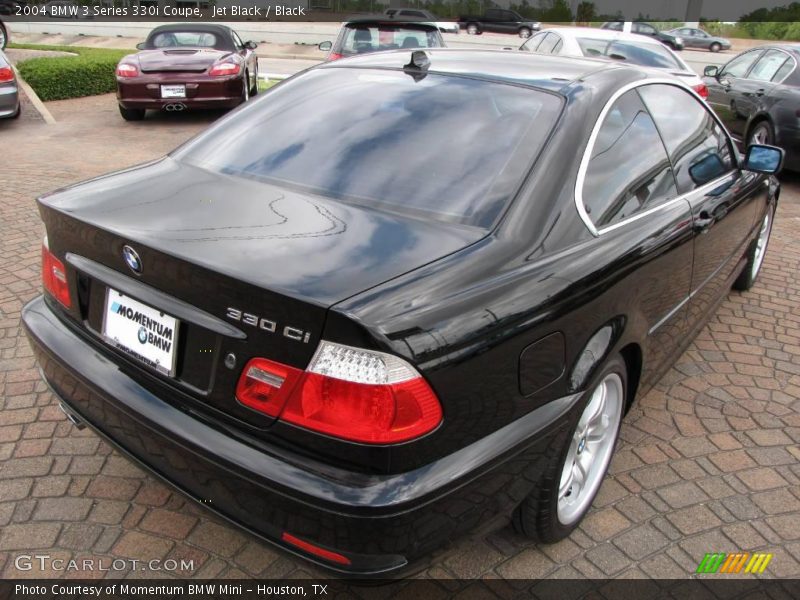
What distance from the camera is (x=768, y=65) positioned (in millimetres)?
8703

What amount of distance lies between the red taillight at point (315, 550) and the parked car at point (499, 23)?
4043 cm

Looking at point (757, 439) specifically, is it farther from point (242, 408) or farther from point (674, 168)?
point (242, 408)

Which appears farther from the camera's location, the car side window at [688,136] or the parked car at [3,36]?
the parked car at [3,36]

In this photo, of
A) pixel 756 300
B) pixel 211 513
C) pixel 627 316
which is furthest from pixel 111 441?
pixel 756 300

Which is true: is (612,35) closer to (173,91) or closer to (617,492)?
(173,91)

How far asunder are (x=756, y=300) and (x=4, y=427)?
4.62 m

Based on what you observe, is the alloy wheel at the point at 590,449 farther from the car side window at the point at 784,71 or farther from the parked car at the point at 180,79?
the parked car at the point at 180,79

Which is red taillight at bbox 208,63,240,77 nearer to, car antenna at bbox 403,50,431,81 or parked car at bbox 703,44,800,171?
parked car at bbox 703,44,800,171

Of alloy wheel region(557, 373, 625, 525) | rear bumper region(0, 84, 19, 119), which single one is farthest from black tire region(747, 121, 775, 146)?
rear bumper region(0, 84, 19, 119)

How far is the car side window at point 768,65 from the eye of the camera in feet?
27.7

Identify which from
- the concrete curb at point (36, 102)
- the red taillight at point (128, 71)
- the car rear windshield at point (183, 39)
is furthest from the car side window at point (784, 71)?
the concrete curb at point (36, 102)

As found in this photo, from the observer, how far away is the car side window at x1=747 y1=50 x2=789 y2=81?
8430 millimetres

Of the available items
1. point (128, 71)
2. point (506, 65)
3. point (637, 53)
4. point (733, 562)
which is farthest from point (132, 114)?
point (733, 562)

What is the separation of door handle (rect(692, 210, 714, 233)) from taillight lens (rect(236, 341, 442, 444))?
1.80m
